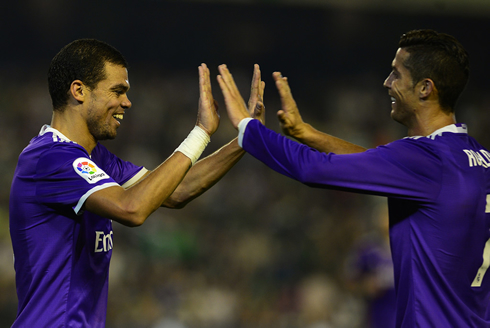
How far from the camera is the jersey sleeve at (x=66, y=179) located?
2.25 metres

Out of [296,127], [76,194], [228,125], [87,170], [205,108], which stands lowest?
[76,194]

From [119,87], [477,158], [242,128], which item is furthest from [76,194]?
[477,158]

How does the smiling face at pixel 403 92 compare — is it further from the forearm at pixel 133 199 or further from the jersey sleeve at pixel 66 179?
the jersey sleeve at pixel 66 179

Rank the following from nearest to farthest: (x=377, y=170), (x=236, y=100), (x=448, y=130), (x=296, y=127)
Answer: (x=377, y=170) → (x=448, y=130) → (x=236, y=100) → (x=296, y=127)

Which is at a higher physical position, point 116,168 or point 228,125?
point 228,125

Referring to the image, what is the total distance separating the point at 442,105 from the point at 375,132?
6668 mm

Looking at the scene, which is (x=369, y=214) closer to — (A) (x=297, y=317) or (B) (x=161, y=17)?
(A) (x=297, y=317)

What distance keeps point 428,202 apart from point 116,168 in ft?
6.08

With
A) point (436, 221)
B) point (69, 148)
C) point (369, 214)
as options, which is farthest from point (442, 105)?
point (369, 214)

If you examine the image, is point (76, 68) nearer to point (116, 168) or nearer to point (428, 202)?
point (116, 168)

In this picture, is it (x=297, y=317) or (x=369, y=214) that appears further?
(x=369, y=214)

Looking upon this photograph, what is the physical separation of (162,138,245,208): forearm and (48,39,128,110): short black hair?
2.82 ft

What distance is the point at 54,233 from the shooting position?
92.9 inches

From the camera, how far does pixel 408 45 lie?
2.51 m
